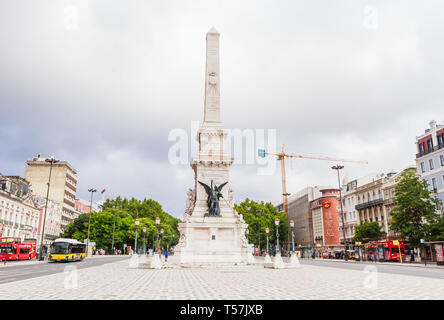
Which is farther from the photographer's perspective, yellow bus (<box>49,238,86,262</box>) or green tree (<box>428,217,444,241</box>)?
yellow bus (<box>49,238,86,262</box>)

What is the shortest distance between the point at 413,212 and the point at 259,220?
150 feet

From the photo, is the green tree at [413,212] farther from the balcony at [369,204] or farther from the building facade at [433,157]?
the balcony at [369,204]

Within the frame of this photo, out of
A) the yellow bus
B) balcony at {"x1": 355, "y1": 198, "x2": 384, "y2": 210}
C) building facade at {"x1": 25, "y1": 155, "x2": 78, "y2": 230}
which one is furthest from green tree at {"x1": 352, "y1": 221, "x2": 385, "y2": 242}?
building facade at {"x1": 25, "y1": 155, "x2": 78, "y2": 230}

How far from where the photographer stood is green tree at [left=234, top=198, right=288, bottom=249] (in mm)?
83812

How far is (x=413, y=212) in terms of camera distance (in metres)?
42.2

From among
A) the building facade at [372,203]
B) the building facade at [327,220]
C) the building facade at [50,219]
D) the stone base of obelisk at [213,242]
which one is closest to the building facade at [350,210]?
the building facade at [372,203]

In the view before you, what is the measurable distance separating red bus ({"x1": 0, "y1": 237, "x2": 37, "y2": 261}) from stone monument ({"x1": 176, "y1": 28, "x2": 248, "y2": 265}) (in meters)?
26.1

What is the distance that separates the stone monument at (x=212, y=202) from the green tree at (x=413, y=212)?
850 inches

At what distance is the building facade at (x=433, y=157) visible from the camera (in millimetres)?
48438

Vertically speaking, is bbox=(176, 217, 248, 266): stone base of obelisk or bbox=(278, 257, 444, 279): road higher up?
bbox=(176, 217, 248, 266): stone base of obelisk

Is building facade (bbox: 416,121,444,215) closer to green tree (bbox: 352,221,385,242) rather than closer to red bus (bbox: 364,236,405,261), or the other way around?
red bus (bbox: 364,236,405,261)
